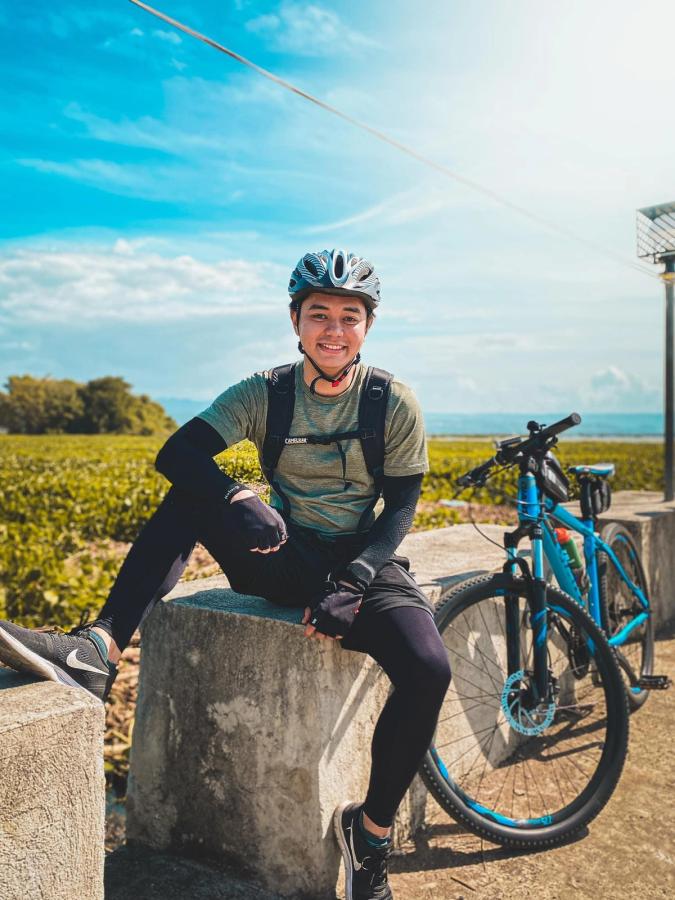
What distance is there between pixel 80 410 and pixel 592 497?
63.0 m

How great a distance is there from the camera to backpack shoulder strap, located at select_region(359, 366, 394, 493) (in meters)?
2.58

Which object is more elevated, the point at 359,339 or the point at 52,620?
the point at 359,339

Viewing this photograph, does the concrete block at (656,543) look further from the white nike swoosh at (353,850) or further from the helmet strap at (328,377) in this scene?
the white nike swoosh at (353,850)

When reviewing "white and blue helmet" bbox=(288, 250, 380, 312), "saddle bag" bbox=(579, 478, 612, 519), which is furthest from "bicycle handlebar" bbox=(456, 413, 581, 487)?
"white and blue helmet" bbox=(288, 250, 380, 312)

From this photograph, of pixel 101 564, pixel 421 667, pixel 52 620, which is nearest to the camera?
pixel 421 667

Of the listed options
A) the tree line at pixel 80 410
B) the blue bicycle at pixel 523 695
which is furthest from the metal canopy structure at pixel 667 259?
the tree line at pixel 80 410

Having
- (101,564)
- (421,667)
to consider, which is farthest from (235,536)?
(101,564)

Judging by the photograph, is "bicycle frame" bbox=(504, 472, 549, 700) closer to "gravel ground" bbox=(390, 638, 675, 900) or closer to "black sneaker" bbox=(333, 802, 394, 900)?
"gravel ground" bbox=(390, 638, 675, 900)

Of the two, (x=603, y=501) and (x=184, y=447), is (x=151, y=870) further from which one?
(x=603, y=501)

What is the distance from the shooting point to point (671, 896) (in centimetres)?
247

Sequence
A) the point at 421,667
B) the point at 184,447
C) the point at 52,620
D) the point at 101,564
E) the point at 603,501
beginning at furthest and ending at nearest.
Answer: the point at 101,564 < the point at 52,620 < the point at 603,501 < the point at 184,447 < the point at 421,667

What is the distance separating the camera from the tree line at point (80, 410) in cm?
6141

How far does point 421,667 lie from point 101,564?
16.7ft

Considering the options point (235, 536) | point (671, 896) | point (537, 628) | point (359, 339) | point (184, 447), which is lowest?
point (671, 896)
